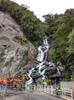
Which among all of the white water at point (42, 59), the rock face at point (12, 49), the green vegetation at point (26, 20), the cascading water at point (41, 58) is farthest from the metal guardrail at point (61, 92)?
the green vegetation at point (26, 20)

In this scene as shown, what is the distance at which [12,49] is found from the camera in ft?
242

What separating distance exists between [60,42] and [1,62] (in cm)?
2008

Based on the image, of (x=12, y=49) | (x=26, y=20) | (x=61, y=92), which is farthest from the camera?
(x=26, y=20)

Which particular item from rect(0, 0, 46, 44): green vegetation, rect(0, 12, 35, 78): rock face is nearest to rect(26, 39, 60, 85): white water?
rect(0, 12, 35, 78): rock face

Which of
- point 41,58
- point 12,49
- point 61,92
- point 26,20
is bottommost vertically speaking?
point 61,92

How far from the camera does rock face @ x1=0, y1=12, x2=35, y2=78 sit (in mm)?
70125

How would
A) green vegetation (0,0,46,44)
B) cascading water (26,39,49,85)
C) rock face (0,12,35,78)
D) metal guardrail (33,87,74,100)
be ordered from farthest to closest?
green vegetation (0,0,46,44) → rock face (0,12,35,78) → cascading water (26,39,49,85) → metal guardrail (33,87,74,100)

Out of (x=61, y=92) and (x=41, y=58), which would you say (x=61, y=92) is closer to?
(x=61, y=92)

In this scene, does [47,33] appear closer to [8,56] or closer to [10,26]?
[10,26]

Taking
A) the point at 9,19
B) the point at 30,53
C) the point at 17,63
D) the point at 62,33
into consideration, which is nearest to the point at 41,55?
the point at 30,53

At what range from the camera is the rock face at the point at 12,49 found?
70125mm

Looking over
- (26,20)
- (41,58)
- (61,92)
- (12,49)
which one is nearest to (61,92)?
(61,92)

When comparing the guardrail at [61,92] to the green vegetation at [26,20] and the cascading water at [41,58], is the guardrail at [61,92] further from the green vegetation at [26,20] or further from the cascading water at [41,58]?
the green vegetation at [26,20]

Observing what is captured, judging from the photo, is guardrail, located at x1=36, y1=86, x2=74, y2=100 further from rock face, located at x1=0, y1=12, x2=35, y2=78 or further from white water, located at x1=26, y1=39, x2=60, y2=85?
rock face, located at x1=0, y1=12, x2=35, y2=78
